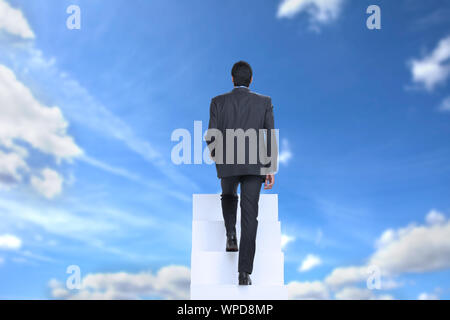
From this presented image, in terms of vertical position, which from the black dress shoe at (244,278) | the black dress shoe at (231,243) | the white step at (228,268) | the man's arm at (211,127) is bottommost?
the black dress shoe at (244,278)

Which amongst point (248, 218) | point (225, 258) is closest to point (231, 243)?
point (225, 258)

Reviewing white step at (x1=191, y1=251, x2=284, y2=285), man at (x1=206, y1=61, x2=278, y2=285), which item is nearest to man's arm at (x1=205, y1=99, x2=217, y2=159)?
man at (x1=206, y1=61, x2=278, y2=285)

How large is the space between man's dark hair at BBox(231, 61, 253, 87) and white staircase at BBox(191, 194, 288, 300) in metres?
1.58

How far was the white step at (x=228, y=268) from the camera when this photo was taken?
497cm

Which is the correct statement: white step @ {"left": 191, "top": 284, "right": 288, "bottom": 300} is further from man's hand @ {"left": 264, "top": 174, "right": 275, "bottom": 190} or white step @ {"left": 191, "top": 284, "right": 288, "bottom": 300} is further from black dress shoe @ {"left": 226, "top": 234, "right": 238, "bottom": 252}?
man's hand @ {"left": 264, "top": 174, "right": 275, "bottom": 190}

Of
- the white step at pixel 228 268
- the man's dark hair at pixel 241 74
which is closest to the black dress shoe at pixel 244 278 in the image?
the white step at pixel 228 268

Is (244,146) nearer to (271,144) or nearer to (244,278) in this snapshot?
(271,144)

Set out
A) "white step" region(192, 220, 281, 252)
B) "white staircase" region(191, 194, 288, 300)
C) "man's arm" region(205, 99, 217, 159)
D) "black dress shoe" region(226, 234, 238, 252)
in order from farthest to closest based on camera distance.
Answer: "white step" region(192, 220, 281, 252), "black dress shoe" region(226, 234, 238, 252), "man's arm" region(205, 99, 217, 159), "white staircase" region(191, 194, 288, 300)

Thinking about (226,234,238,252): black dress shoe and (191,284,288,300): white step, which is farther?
(226,234,238,252): black dress shoe

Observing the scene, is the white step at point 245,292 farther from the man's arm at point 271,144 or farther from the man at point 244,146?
the man's arm at point 271,144

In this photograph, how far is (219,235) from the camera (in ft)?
17.7

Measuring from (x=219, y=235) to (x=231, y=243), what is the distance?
445 millimetres

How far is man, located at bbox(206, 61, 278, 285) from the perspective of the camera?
4.56m
